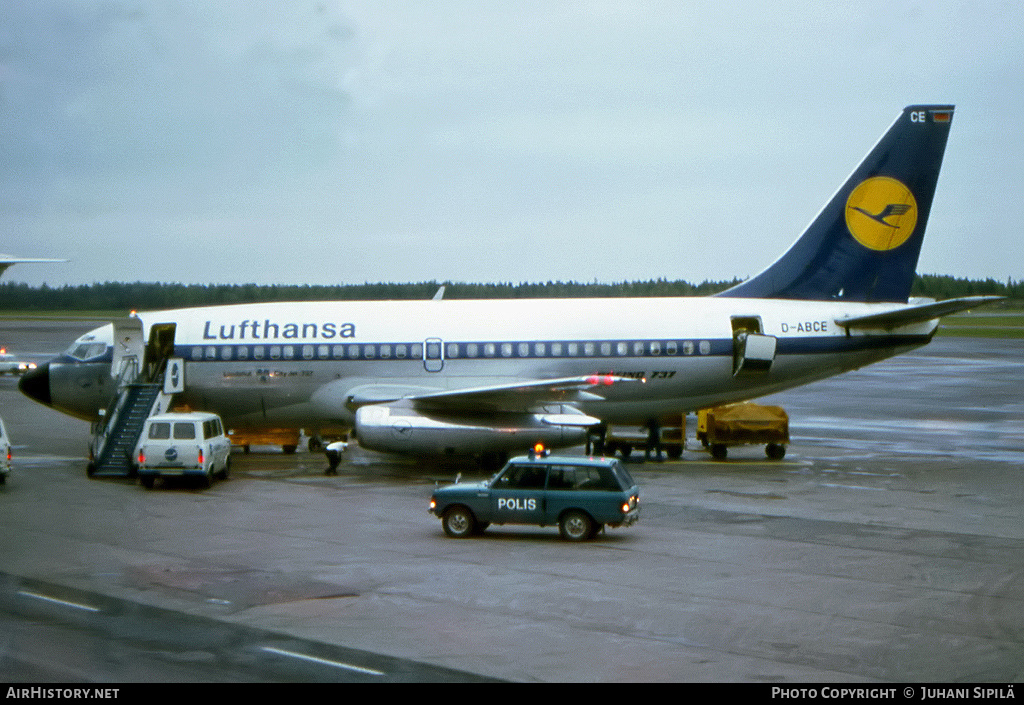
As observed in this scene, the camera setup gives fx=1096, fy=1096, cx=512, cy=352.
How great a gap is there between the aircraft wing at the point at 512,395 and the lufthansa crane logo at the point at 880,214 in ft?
33.1

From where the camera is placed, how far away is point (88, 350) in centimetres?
3562

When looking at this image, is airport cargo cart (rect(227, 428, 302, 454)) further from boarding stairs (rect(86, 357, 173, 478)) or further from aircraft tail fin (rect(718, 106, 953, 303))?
aircraft tail fin (rect(718, 106, 953, 303))

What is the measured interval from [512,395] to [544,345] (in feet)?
11.0

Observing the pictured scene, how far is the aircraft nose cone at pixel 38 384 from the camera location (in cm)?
3538

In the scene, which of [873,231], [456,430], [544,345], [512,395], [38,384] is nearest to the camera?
[456,430]

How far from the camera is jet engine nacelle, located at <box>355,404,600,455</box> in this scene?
31.2 m

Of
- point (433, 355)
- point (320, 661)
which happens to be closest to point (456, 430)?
point (433, 355)

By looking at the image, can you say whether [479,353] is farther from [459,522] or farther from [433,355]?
[459,522]

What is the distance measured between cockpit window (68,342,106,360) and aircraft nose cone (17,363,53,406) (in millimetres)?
973

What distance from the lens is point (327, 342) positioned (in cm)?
3444

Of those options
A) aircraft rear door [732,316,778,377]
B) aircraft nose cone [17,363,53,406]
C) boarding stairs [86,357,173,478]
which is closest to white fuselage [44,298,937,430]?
aircraft rear door [732,316,778,377]
